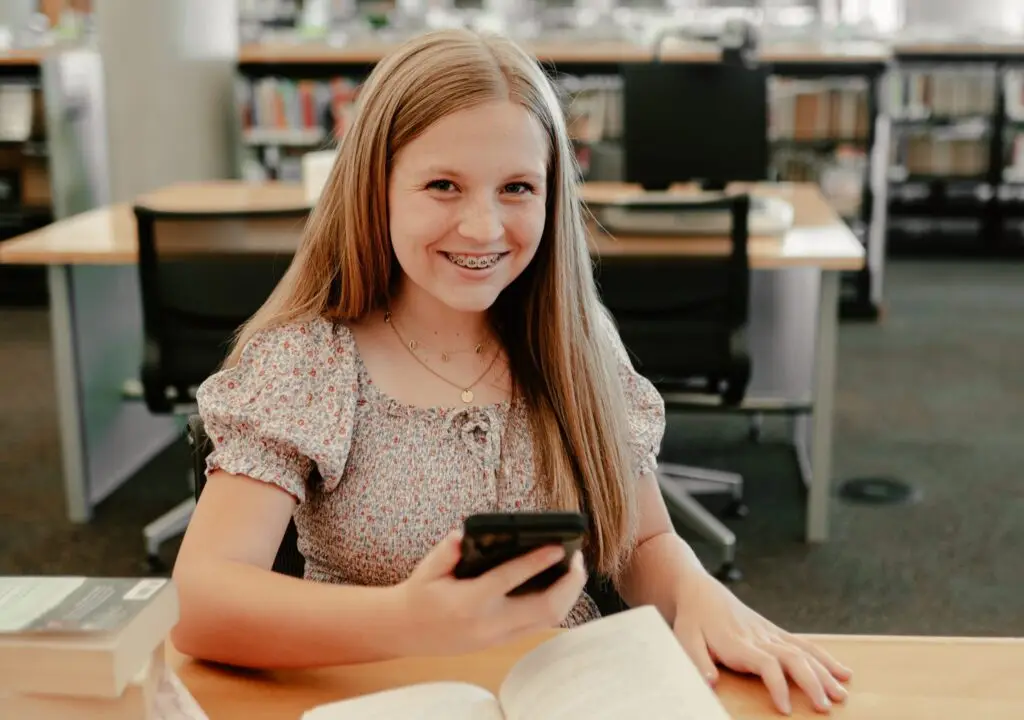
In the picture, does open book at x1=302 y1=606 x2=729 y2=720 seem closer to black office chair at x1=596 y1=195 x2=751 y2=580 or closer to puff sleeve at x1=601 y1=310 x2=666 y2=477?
puff sleeve at x1=601 y1=310 x2=666 y2=477

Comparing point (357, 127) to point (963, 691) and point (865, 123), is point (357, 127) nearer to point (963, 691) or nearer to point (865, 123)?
point (963, 691)

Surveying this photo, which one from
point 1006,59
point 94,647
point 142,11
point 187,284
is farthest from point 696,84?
point 1006,59

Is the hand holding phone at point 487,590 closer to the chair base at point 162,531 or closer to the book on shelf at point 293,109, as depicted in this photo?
the chair base at point 162,531

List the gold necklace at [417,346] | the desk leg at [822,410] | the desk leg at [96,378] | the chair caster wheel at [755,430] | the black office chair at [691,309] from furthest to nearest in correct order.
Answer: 1. the chair caster wheel at [755,430]
2. the desk leg at [96,378]
3. the desk leg at [822,410]
4. the black office chair at [691,309]
5. the gold necklace at [417,346]

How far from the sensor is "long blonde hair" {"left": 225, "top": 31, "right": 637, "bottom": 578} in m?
1.09

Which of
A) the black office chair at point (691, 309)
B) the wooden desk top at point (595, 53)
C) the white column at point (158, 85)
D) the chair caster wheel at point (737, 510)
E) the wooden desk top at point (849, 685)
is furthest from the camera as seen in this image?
the wooden desk top at point (595, 53)

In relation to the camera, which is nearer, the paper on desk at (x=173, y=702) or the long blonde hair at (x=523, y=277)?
the paper on desk at (x=173, y=702)

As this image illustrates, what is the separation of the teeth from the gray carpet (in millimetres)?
1645

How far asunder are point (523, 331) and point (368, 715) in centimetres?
49

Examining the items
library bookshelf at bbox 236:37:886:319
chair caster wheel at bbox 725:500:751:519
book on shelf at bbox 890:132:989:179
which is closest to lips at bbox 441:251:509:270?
chair caster wheel at bbox 725:500:751:519

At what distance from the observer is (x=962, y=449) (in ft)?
11.8

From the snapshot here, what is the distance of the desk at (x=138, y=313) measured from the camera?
2695mm

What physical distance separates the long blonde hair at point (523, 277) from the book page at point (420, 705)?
12.0 inches

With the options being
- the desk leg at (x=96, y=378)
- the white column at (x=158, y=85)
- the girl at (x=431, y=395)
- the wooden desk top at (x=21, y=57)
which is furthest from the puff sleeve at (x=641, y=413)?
the wooden desk top at (x=21, y=57)
